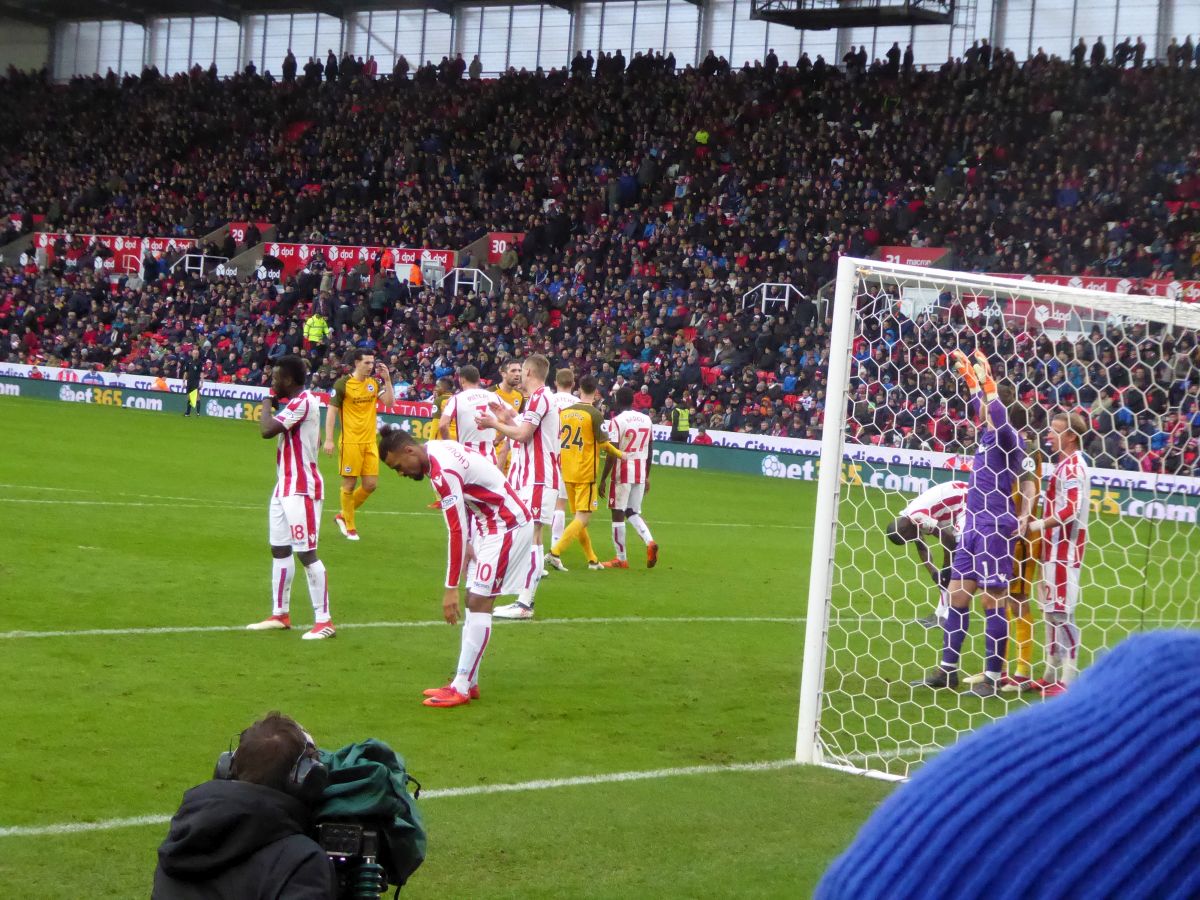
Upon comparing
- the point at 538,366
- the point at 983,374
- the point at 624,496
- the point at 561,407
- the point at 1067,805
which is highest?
the point at 983,374

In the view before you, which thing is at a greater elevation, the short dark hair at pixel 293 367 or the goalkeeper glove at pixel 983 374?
the goalkeeper glove at pixel 983 374

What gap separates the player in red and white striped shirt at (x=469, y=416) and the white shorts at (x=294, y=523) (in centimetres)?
387

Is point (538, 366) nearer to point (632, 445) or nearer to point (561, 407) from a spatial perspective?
point (561, 407)

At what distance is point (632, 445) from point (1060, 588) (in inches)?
252

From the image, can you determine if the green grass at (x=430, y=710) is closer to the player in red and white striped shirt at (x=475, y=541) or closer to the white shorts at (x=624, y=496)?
the player in red and white striped shirt at (x=475, y=541)

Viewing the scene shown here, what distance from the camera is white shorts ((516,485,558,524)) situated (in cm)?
1284

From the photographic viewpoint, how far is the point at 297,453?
10.4m

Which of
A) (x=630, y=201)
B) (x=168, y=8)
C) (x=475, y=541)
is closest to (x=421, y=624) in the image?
(x=475, y=541)

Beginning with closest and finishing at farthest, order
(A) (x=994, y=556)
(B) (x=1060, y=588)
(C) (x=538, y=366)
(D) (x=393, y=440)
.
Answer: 1. (D) (x=393, y=440)
2. (A) (x=994, y=556)
3. (B) (x=1060, y=588)
4. (C) (x=538, y=366)

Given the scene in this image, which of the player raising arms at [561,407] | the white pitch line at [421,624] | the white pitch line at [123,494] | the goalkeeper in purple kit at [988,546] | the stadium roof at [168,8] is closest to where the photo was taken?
the goalkeeper in purple kit at [988,546]

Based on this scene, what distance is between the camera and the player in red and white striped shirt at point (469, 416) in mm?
14164

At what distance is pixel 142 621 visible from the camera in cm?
1048

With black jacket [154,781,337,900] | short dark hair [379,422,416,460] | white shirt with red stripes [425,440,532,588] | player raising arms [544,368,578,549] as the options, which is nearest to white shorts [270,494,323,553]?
white shirt with red stripes [425,440,532,588]

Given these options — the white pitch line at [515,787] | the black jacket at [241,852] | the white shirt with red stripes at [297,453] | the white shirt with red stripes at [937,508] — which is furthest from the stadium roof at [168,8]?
the black jacket at [241,852]
